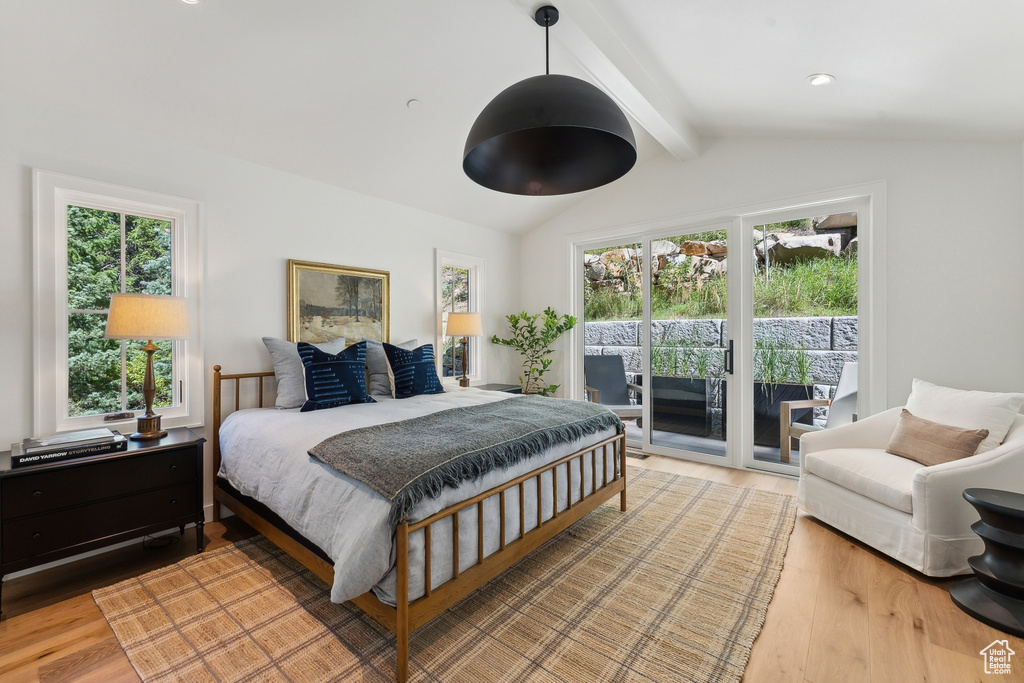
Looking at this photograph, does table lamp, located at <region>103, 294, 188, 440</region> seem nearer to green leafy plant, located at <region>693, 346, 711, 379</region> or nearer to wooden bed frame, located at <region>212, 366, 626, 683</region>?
wooden bed frame, located at <region>212, 366, 626, 683</region>

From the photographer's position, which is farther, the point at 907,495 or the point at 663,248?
the point at 663,248

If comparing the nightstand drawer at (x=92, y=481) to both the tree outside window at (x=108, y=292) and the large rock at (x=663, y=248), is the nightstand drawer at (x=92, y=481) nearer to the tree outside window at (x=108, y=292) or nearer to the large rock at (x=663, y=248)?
the tree outside window at (x=108, y=292)

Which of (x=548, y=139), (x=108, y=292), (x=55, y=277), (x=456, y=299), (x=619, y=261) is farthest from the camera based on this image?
(x=456, y=299)

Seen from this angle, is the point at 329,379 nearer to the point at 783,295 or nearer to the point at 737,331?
the point at 737,331

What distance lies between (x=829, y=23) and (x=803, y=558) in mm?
2709

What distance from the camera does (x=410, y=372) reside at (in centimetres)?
358

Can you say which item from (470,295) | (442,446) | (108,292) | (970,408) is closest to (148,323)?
(108,292)

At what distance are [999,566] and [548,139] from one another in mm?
2655

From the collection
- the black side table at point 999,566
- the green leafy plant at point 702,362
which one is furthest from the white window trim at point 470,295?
the black side table at point 999,566

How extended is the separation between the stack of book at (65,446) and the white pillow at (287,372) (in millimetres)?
839

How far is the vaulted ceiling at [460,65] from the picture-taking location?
2.04 metres

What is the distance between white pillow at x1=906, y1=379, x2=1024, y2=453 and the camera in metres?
2.41

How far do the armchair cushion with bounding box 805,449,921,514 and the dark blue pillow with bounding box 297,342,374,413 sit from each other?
9.86ft

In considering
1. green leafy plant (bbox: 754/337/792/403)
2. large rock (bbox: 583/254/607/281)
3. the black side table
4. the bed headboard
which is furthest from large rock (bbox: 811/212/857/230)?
the bed headboard
